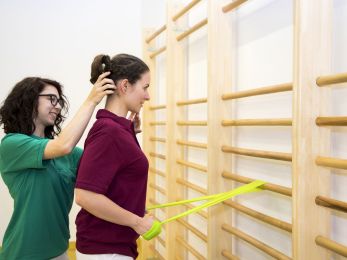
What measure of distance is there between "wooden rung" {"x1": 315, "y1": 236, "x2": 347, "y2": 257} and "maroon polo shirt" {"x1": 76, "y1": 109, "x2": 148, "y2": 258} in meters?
0.64

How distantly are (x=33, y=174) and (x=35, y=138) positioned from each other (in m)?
0.17

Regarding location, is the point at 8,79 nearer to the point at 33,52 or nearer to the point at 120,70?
the point at 33,52

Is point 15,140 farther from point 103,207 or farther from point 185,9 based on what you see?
point 185,9

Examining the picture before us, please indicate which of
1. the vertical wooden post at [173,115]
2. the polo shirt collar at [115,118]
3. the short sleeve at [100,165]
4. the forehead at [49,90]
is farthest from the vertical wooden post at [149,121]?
the short sleeve at [100,165]

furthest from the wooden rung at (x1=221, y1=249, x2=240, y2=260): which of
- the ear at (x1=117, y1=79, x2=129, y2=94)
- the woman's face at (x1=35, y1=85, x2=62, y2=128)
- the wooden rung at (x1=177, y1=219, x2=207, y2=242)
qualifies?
the woman's face at (x1=35, y1=85, x2=62, y2=128)

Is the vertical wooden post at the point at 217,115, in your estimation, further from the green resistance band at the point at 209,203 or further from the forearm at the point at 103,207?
the forearm at the point at 103,207

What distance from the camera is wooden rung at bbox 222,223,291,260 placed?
1462 mm

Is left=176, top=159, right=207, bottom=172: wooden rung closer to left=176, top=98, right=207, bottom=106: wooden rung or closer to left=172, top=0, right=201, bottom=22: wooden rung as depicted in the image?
left=176, top=98, right=207, bottom=106: wooden rung

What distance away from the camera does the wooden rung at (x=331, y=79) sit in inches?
43.2

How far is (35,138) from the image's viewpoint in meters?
1.71

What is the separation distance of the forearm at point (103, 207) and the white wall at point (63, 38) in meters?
2.44

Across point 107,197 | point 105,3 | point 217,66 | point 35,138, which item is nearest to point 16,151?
point 35,138

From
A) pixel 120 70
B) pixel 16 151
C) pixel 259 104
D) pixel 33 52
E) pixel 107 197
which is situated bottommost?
pixel 107 197

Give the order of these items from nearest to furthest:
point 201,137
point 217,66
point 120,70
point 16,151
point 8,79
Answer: point 120,70 → point 16,151 → point 217,66 → point 201,137 → point 8,79
